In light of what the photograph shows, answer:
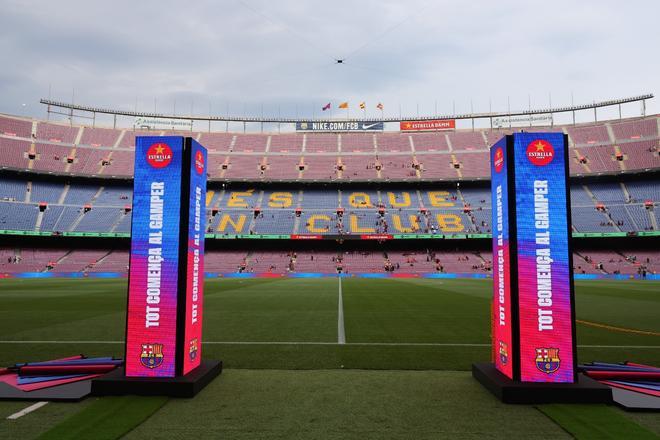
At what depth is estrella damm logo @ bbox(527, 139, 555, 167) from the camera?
5395 mm

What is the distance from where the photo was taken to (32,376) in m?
5.57

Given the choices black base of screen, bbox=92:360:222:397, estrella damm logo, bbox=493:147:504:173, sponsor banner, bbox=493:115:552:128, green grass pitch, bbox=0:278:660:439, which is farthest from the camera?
sponsor banner, bbox=493:115:552:128

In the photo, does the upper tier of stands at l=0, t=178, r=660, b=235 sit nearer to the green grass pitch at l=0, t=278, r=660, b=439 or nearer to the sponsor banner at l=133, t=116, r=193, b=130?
the sponsor banner at l=133, t=116, r=193, b=130

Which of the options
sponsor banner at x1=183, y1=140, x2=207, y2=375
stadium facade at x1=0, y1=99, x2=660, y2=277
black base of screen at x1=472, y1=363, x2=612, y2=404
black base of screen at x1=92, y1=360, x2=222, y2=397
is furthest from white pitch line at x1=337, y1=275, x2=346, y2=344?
stadium facade at x1=0, y1=99, x2=660, y2=277

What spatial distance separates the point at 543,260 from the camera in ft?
17.1

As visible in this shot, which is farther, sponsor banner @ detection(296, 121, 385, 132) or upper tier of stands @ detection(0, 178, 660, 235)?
sponsor banner @ detection(296, 121, 385, 132)

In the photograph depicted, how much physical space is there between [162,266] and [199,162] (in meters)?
1.60

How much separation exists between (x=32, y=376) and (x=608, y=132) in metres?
78.9

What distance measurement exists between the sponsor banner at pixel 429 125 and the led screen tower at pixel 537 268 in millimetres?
71428

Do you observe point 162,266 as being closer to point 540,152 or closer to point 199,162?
point 199,162

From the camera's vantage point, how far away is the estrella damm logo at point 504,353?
5.39 m

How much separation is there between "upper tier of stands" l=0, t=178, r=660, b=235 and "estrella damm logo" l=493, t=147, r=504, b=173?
50272 millimetres

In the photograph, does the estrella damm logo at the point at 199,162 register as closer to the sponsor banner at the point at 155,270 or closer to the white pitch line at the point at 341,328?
the sponsor banner at the point at 155,270

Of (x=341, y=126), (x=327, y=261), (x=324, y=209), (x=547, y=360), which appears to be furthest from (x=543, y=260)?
(x=341, y=126)
